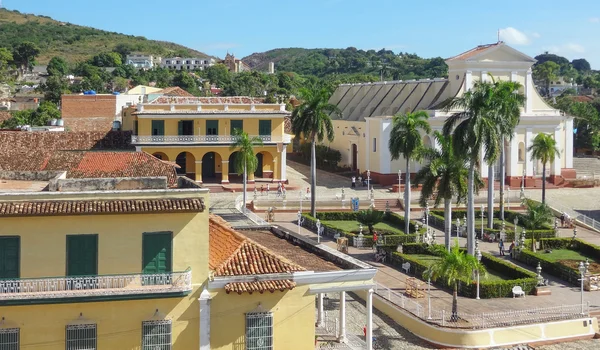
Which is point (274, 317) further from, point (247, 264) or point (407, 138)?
point (407, 138)

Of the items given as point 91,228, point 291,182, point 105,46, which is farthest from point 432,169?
point 105,46

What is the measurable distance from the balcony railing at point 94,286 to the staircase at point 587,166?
51.6m

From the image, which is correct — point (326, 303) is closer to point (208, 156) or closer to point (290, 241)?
point (290, 241)

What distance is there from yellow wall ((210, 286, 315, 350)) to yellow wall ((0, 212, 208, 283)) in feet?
2.98

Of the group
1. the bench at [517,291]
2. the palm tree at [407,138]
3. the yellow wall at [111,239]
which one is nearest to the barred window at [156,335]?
the yellow wall at [111,239]

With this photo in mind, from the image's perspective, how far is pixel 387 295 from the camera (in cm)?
2800

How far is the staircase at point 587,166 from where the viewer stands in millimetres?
64600

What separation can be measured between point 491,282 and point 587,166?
148ft

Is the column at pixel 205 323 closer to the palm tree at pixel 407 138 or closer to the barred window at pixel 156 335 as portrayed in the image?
the barred window at pixel 156 335

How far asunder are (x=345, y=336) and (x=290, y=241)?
3669 millimetres

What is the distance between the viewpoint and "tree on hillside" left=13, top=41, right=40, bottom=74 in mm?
149750

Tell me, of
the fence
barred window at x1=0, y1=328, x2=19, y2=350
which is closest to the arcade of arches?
the fence

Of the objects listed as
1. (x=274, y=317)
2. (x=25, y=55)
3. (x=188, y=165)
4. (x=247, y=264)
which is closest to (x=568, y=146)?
(x=188, y=165)

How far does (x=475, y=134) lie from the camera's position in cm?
3189
